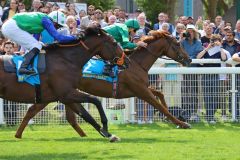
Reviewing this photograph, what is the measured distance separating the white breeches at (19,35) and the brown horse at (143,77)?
1.69 metres

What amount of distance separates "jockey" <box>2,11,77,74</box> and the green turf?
1.23 metres

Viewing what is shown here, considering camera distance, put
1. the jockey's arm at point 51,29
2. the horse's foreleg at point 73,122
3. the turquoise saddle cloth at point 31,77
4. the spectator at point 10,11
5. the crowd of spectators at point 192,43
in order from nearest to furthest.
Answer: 1. the jockey's arm at point 51,29
2. the turquoise saddle cloth at point 31,77
3. the horse's foreleg at point 73,122
4. the crowd of spectators at point 192,43
5. the spectator at point 10,11

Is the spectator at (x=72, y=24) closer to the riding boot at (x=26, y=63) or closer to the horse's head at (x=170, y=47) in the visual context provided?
the horse's head at (x=170, y=47)

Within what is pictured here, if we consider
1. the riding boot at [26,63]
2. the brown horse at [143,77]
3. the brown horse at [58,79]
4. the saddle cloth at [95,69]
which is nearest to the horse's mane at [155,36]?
the brown horse at [143,77]

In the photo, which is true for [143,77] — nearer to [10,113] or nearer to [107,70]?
[107,70]

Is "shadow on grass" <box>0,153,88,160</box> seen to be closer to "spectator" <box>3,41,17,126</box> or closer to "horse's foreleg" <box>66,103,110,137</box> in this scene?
"horse's foreleg" <box>66,103,110,137</box>

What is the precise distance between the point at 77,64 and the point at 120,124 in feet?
11.6

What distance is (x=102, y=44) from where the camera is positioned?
10.4 meters

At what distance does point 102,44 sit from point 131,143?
1.53 meters

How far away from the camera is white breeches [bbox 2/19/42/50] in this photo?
10.0 metres

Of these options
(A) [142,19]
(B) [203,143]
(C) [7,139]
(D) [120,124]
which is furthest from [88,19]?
(B) [203,143]

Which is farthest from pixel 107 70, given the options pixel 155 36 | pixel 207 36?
pixel 207 36

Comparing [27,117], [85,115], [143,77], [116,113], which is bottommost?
[116,113]

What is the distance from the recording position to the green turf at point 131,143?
903 centimetres
